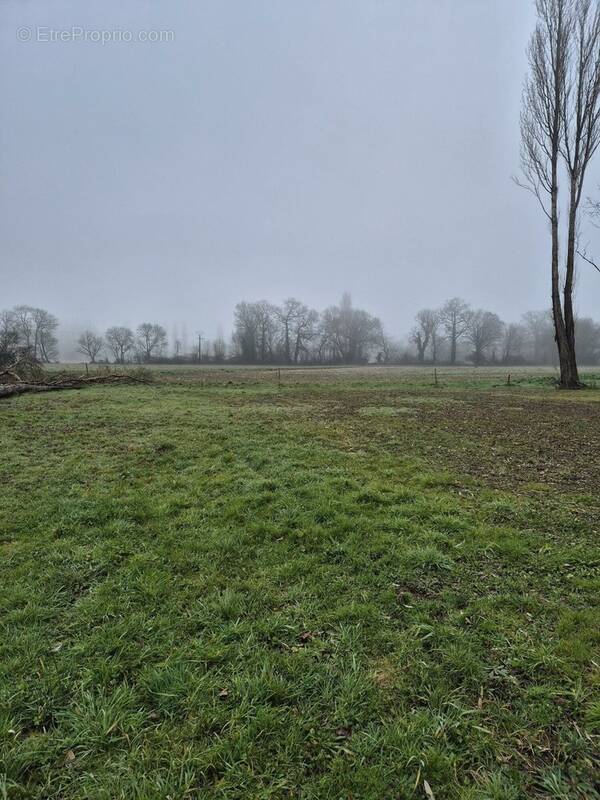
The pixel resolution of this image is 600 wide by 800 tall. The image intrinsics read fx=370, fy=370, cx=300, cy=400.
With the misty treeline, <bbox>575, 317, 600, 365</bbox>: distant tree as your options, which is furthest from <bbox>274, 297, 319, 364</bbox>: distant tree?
<bbox>575, 317, 600, 365</bbox>: distant tree

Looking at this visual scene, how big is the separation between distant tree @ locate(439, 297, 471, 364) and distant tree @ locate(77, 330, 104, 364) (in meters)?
83.5

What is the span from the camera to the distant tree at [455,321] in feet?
287

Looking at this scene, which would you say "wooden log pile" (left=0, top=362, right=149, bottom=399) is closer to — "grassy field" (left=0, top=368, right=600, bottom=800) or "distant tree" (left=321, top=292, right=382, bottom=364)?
"grassy field" (left=0, top=368, right=600, bottom=800)

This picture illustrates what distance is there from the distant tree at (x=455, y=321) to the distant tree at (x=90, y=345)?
3286 inches

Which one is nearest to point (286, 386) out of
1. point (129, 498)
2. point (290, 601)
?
point (129, 498)

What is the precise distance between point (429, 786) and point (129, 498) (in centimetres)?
464

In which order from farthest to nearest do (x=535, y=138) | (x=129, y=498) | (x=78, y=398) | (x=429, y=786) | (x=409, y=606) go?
(x=535, y=138) → (x=78, y=398) → (x=129, y=498) → (x=409, y=606) → (x=429, y=786)

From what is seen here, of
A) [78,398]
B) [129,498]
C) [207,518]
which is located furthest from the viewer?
[78,398]

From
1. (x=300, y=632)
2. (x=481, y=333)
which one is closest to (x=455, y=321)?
(x=481, y=333)

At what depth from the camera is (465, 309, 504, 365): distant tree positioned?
86.4 meters

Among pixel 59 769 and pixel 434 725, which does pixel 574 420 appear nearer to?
pixel 434 725

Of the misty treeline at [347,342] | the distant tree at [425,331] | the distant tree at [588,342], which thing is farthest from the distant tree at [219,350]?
the distant tree at [588,342]

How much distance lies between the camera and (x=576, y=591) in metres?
3.29

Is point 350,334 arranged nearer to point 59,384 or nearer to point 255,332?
point 255,332
